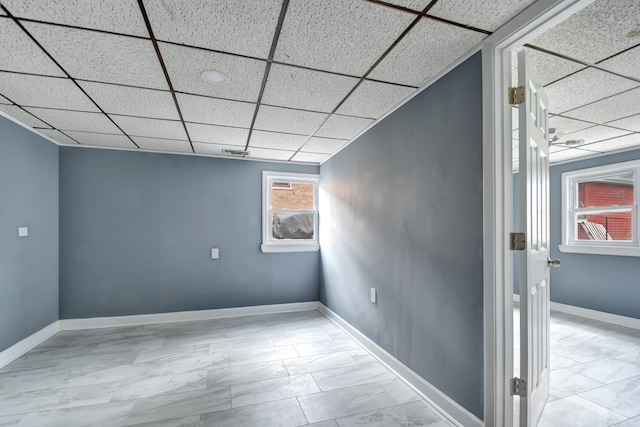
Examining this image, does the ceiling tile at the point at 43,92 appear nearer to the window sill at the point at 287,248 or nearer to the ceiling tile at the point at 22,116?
the ceiling tile at the point at 22,116

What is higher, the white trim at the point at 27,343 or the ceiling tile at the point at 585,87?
the ceiling tile at the point at 585,87

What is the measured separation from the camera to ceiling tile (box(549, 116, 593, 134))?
2812 millimetres

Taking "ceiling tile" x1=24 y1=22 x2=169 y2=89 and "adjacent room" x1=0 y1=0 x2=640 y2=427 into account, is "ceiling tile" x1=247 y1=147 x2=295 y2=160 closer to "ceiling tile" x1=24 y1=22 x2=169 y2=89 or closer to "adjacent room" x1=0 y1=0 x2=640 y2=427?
"adjacent room" x1=0 y1=0 x2=640 y2=427

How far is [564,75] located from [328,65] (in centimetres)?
158

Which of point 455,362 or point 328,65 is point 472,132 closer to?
point 328,65

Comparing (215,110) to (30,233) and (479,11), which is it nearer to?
(479,11)

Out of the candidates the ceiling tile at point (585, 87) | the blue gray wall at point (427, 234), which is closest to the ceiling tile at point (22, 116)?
the blue gray wall at point (427, 234)

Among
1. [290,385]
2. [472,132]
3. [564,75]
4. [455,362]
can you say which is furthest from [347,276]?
[564,75]

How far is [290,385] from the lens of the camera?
234 cm

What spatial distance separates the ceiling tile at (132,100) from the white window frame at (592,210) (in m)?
5.22

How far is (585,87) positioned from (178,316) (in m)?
4.75

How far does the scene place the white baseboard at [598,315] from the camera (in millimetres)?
3646

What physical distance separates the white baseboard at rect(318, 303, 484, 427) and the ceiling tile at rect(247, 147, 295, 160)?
2375mm

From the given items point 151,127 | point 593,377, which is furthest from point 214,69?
point 593,377
